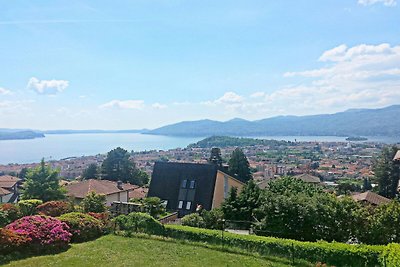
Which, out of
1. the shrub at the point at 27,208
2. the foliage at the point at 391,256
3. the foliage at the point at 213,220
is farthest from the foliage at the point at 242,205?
the shrub at the point at 27,208

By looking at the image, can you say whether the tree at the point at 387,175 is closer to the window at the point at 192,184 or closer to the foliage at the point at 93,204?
the window at the point at 192,184

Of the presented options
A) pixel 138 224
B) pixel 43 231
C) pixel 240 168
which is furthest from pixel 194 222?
pixel 240 168

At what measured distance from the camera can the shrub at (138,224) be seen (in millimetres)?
17188

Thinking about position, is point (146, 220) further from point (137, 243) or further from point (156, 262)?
point (156, 262)

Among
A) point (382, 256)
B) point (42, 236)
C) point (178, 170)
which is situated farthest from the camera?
point (178, 170)

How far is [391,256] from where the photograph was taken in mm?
11195

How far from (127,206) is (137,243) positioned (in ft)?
26.5

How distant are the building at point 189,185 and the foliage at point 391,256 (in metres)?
17.3

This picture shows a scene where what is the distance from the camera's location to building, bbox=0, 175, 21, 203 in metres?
34.1

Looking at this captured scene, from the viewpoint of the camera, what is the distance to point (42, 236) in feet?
46.7

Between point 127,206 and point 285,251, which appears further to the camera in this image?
point 127,206

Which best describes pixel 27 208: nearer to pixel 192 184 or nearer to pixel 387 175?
pixel 192 184

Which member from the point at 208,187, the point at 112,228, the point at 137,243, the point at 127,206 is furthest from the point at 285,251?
the point at 208,187

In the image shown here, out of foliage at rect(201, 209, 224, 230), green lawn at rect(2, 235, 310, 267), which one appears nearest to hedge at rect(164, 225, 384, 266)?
green lawn at rect(2, 235, 310, 267)
